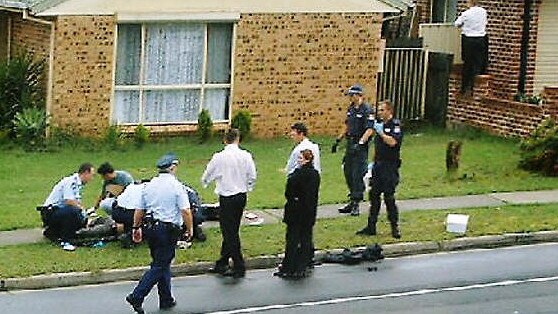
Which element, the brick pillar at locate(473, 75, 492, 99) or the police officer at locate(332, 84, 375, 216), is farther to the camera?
the brick pillar at locate(473, 75, 492, 99)

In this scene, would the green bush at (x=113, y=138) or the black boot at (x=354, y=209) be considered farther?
the green bush at (x=113, y=138)

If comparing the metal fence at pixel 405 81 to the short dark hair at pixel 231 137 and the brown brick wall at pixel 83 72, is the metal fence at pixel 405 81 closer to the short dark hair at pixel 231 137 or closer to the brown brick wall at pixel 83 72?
the brown brick wall at pixel 83 72

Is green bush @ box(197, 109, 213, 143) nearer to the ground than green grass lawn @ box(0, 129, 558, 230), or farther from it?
farther from it

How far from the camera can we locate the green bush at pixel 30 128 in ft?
77.3

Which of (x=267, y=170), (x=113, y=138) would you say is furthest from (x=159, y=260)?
(x=113, y=138)

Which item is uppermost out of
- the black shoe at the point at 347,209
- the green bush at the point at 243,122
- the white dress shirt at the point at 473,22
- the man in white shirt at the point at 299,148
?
the white dress shirt at the point at 473,22

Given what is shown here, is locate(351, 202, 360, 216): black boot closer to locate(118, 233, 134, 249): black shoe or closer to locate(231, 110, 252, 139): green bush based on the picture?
locate(118, 233, 134, 249): black shoe

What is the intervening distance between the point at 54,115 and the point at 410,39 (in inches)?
314

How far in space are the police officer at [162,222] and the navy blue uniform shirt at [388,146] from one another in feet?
12.4

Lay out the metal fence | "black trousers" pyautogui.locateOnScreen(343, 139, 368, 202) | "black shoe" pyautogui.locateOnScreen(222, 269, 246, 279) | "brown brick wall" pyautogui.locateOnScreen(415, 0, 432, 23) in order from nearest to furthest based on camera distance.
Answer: "black shoe" pyautogui.locateOnScreen(222, 269, 246, 279)
"black trousers" pyautogui.locateOnScreen(343, 139, 368, 202)
the metal fence
"brown brick wall" pyautogui.locateOnScreen(415, 0, 432, 23)

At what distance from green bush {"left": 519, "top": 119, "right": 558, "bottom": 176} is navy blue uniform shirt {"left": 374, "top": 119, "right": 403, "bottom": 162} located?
5691mm

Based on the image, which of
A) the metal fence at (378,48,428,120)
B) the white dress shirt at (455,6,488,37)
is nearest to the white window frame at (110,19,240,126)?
the metal fence at (378,48,428,120)

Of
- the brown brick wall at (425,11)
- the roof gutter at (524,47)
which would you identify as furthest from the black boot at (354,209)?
the brown brick wall at (425,11)

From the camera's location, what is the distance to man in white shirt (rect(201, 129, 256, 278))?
16109mm
